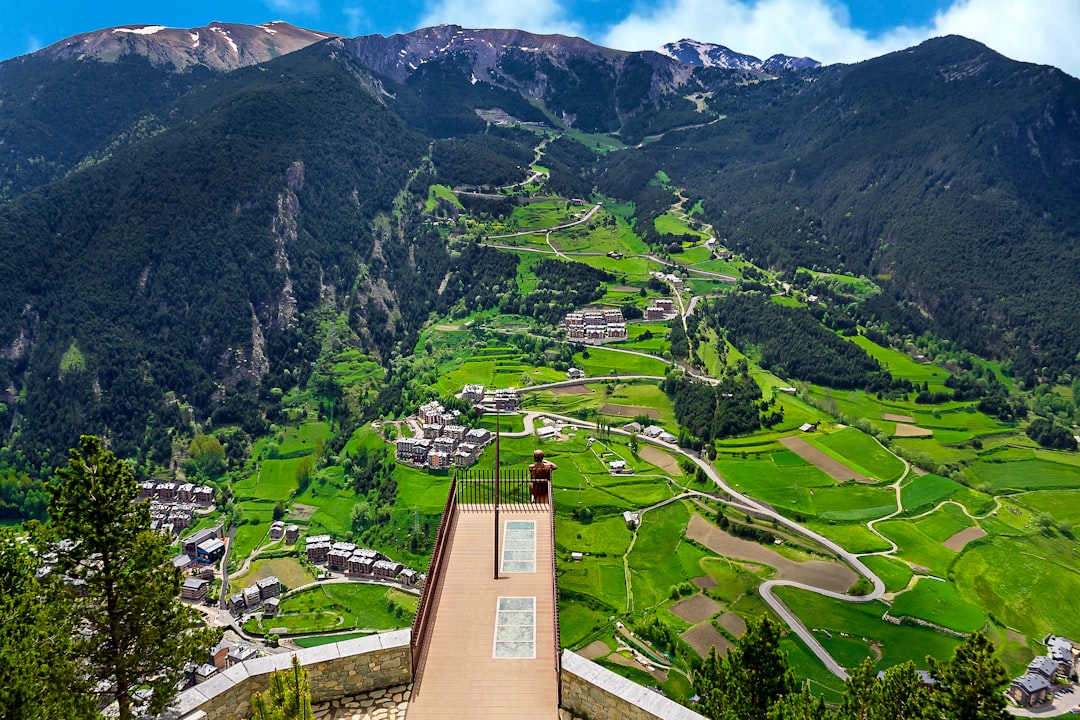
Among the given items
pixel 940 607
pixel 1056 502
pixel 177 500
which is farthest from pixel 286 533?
pixel 1056 502

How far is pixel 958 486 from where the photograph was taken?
67.9 meters

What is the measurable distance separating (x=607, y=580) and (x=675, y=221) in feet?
384

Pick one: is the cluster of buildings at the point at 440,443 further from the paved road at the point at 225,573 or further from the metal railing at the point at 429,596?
the metal railing at the point at 429,596

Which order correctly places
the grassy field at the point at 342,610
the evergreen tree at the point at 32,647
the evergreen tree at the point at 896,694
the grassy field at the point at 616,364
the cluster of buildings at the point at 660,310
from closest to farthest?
1. the evergreen tree at the point at 32,647
2. the evergreen tree at the point at 896,694
3. the grassy field at the point at 342,610
4. the grassy field at the point at 616,364
5. the cluster of buildings at the point at 660,310

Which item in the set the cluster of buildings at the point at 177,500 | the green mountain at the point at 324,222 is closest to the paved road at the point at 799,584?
the green mountain at the point at 324,222

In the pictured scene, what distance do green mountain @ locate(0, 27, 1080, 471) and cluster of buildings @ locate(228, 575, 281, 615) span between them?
1410 inches

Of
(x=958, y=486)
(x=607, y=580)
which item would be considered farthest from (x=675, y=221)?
(x=607, y=580)

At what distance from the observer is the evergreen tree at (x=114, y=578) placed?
16312 millimetres

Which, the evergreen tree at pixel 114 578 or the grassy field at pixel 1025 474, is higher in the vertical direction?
the evergreen tree at pixel 114 578

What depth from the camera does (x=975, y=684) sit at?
17969mm

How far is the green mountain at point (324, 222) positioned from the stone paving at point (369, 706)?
77.4m

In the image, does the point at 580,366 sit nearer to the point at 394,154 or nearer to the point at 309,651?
the point at 309,651

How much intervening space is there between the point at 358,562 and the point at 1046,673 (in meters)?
48.5

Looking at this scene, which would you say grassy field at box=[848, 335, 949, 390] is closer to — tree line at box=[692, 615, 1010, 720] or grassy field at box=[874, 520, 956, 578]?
grassy field at box=[874, 520, 956, 578]
